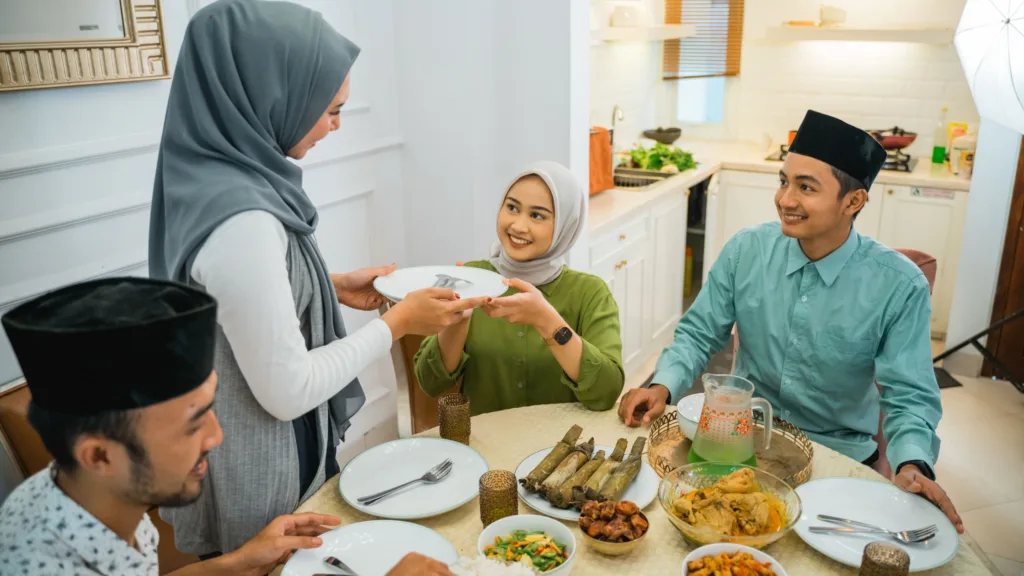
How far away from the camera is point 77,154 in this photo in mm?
2068

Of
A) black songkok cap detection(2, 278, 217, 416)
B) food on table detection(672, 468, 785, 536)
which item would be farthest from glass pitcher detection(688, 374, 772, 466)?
black songkok cap detection(2, 278, 217, 416)

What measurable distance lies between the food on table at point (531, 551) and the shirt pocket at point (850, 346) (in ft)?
3.25

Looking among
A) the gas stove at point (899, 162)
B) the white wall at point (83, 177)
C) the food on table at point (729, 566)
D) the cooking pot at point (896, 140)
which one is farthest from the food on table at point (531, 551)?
the cooking pot at point (896, 140)

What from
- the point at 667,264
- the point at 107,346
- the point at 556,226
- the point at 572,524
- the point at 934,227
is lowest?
the point at 667,264

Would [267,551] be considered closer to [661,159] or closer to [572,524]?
[572,524]

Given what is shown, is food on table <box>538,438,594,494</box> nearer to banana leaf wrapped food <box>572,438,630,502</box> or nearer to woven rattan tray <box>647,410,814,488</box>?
banana leaf wrapped food <box>572,438,630,502</box>

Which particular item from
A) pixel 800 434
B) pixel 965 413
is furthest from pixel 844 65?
pixel 800 434

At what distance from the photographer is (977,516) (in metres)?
2.99

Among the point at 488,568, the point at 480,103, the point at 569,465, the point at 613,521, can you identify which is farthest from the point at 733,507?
the point at 480,103

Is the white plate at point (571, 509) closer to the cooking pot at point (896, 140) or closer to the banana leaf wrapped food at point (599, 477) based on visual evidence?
the banana leaf wrapped food at point (599, 477)

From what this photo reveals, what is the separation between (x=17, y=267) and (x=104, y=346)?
1.23m

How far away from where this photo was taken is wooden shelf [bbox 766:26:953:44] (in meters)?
4.49

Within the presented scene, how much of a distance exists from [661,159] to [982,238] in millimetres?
1672

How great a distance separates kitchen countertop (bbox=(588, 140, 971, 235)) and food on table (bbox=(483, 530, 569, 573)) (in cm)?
216
